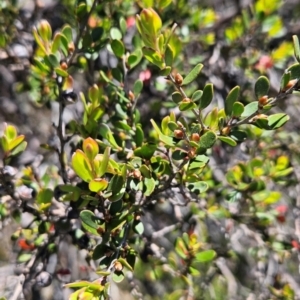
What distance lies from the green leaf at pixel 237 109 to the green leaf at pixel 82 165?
0.87ft

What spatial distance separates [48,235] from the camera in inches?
Result: 49.7

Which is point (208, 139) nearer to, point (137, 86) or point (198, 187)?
point (198, 187)

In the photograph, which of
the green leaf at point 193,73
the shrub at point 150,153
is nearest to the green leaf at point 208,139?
the shrub at point 150,153

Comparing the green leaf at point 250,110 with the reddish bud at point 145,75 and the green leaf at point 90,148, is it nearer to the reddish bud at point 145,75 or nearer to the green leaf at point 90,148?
the green leaf at point 90,148

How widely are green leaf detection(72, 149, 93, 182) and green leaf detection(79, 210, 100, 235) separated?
0.28ft

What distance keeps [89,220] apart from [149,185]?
5.1 inches

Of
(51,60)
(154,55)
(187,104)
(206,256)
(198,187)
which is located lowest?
(206,256)

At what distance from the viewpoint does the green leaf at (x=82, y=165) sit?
76 centimetres

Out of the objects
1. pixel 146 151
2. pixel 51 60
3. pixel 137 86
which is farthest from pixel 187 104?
pixel 51 60

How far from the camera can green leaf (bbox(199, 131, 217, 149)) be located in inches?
30.3

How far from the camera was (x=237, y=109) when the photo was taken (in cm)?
79

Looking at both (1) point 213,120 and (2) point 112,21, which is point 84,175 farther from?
(2) point 112,21

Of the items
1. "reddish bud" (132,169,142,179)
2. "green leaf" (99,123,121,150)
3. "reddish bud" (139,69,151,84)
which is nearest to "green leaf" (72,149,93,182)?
"reddish bud" (132,169,142,179)

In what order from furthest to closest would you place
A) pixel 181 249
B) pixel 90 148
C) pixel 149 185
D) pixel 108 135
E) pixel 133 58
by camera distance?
1. pixel 181 249
2. pixel 133 58
3. pixel 108 135
4. pixel 149 185
5. pixel 90 148
